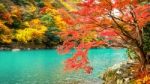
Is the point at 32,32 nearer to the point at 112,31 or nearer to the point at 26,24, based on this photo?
the point at 26,24

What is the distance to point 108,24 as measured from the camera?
68.4 ft

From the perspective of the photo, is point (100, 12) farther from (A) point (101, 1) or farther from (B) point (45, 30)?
(B) point (45, 30)

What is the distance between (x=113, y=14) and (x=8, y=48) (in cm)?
6074

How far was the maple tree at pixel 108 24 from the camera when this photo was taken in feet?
63.1

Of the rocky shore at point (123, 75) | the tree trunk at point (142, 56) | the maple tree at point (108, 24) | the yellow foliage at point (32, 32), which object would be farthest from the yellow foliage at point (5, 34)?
the tree trunk at point (142, 56)

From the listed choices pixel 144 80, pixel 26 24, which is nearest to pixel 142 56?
pixel 144 80

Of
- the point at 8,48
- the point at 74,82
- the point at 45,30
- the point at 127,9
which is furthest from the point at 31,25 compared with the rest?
the point at 127,9

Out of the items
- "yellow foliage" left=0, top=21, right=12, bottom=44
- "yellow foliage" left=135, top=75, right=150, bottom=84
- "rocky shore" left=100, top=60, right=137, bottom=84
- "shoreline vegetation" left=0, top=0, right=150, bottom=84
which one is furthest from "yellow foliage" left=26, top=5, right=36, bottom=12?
"yellow foliage" left=135, top=75, right=150, bottom=84

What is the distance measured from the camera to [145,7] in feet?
65.8

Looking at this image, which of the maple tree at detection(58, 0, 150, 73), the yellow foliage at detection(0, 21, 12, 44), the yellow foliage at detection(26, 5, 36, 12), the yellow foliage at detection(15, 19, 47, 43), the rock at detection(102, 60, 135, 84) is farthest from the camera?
the yellow foliage at detection(26, 5, 36, 12)

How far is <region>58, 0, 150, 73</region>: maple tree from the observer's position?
63.1 feet

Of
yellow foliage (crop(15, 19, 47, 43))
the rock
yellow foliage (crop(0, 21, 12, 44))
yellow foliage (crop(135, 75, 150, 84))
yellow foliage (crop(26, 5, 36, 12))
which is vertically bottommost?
yellow foliage (crop(15, 19, 47, 43))

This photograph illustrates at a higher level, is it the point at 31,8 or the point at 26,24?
the point at 31,8

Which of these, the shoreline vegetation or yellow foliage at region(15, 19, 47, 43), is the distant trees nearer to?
yellow foliage at region(15, 19, 47, 43)
